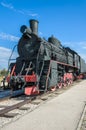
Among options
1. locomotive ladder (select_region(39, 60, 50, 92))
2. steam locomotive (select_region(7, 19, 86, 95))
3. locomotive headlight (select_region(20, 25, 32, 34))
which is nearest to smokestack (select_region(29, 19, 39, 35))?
steam locomotive (select_region(7, 19, 86, 95))

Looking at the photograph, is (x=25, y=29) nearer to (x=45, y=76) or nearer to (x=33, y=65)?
(x=33, y=65)

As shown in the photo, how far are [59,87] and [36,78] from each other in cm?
473

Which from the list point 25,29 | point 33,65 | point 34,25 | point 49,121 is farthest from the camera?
point 34,25

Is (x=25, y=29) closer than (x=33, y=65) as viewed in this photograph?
Yes

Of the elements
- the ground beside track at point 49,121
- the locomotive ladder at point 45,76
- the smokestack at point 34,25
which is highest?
the smokestack at point 34,25

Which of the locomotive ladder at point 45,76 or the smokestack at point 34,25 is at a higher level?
the smokestack at point 34,25

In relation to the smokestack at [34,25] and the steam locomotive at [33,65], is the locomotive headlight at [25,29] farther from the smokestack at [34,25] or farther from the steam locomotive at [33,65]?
the smokestack at [34,25]

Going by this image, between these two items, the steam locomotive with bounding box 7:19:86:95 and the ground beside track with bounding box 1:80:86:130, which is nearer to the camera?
the ground beside track with bounding box 1:80:86:130

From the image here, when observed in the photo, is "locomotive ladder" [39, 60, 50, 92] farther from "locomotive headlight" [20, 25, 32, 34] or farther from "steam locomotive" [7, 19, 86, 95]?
"locomotive headlight" [20, 25, 32, 34]

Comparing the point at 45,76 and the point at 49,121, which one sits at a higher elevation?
the point at 45,76

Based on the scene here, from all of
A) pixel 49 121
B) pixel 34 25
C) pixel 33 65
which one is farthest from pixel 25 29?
pixel 49 121

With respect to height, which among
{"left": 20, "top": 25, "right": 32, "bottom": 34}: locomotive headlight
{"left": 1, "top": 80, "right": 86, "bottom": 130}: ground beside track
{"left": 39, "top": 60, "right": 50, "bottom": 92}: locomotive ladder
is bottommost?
{"left": 1, "top": 80, "right": 86, "bottom": 130}: ground beside track

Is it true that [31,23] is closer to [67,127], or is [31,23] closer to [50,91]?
[50,91]

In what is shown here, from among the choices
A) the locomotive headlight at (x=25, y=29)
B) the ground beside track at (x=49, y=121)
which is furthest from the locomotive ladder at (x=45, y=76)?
the ground beside track at (x=49, y=121)
